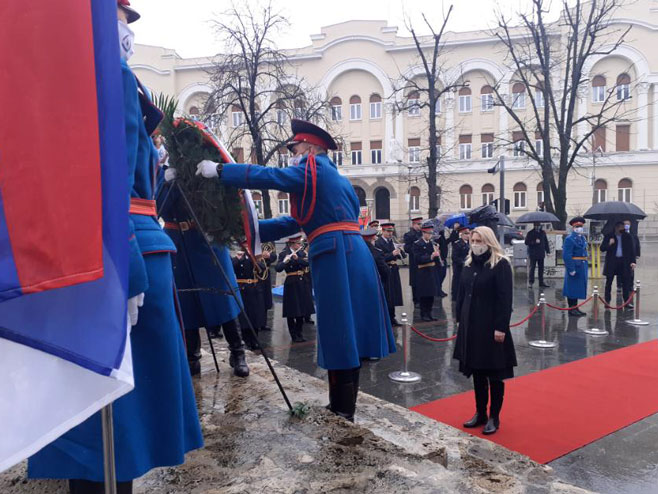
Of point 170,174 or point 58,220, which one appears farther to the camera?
point 170,174

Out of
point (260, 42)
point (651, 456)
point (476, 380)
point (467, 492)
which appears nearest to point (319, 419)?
point (467, 492)

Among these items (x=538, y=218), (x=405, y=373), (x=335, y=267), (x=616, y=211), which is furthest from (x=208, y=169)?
(x=538, y=218)

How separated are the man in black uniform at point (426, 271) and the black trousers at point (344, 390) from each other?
6690 millimetres

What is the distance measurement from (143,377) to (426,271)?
28.5ft

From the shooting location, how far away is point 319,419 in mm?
3225

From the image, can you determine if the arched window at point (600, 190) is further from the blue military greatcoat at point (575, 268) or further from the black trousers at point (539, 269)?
the blue military greatcoat at point (575, 268)

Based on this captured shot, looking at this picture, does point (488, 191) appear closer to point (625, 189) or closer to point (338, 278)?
point (625, 189)

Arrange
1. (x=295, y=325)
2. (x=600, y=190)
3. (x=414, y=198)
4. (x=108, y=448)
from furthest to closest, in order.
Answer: (x=414, y=198) < (x=600, y=190) < (x=295, y=325) < (x=108, y=448)

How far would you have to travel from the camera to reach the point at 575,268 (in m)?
10.2

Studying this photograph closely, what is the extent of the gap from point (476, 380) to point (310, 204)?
2243mm

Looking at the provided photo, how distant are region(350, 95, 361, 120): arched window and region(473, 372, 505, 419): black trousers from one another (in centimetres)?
3311

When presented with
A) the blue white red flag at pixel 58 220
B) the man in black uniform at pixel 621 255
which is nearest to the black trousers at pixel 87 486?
the blue white red flag at pixel 58 220

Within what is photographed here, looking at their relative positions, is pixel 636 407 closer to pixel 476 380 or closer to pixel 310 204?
pixel 476 380

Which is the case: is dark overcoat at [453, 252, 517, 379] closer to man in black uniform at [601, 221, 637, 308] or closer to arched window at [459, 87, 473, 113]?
man in black uniform at [601, 221, 637, 308]
